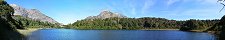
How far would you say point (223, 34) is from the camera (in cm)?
2117

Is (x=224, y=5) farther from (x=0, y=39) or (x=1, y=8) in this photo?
(x=1, y=8)

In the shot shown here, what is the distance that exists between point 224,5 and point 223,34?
454 cm

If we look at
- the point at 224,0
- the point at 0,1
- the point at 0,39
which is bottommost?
the point at 0,39

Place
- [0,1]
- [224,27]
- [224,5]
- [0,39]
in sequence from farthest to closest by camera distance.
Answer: [0,1], [0,39], [224,27], [224,5]

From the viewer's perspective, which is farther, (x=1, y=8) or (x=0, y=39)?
(x=1, y=8)

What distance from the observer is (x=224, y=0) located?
17125mm

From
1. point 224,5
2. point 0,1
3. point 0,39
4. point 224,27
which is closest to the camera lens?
point 224,5

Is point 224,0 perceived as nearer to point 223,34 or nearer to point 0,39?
Result: point 223,34

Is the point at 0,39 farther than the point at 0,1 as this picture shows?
No

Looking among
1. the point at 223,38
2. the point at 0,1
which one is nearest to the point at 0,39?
the point at 223,38

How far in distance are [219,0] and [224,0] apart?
1.17 ft

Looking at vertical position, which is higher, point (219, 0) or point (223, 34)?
point (219, 0)

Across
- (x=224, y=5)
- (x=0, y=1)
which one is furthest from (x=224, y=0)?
(x=0, y=1)

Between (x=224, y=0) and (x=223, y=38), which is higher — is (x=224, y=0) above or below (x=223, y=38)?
above
